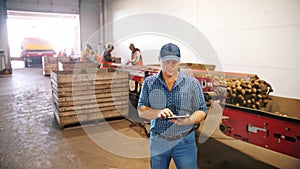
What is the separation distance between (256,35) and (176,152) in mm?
4348

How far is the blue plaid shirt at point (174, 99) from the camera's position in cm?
166

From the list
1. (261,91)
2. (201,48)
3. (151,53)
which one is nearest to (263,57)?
(201,48)

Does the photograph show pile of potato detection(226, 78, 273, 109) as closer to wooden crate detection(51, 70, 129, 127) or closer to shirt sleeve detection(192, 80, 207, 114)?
shirt sleeve detection(192, 80, 207, 114)

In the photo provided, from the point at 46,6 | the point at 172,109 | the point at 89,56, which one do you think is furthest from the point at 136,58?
the point at 46,6

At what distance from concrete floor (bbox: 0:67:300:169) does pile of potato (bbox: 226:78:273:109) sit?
32.2 inches

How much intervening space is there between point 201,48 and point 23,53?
44.4ft

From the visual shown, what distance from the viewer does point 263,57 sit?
500cm

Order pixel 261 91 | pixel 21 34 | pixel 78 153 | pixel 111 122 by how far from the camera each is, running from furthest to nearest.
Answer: pixel 21 34 → pixel 111 122 → pixel 78 153 → pixel 261 91

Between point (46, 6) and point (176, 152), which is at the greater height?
point (46, 6)

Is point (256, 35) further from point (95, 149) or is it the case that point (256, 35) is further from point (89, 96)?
point (95, 149)

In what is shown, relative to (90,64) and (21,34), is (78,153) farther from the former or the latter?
(21,34)

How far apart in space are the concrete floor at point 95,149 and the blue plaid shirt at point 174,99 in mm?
1379

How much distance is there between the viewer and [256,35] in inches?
200

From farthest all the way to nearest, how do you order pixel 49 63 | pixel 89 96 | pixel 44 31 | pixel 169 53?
pixel 44 31 → pixel 49 63 → pixel 89 96 → pixel 169 53
